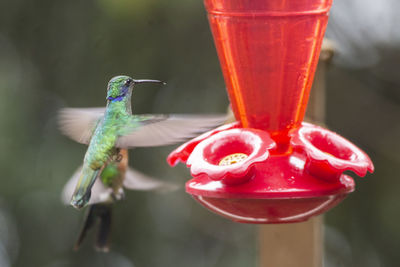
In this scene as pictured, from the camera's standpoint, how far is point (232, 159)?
2113 millimetres

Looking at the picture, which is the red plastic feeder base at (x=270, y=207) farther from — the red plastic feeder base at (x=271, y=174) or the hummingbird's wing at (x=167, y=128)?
the hummingbird's wing at (x=167, y=128)

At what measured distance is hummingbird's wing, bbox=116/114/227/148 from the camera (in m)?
1.95

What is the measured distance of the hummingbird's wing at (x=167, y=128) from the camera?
1.95 m

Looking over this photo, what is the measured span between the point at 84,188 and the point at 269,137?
2.55 ft

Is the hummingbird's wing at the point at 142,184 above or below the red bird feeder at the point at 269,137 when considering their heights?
below

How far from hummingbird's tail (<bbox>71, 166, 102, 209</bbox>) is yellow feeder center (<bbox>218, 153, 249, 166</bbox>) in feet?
1.85

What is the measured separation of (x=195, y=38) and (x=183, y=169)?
118 centimetres

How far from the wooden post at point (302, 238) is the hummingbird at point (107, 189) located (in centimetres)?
61

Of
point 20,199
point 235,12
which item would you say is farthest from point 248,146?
point 20,199

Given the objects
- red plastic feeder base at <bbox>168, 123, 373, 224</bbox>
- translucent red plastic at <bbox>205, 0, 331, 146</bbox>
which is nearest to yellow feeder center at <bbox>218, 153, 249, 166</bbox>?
red plastic feeder base at <bbox>168, 123, 373, 224</bbox>

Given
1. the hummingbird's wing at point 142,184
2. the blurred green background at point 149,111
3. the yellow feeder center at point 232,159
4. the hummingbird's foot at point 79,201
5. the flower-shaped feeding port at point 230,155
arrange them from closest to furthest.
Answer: the flower-shaped feeding port at point 230,155 → the yellow feeder center at point 232,159 → the hummingbird's foot at point 79,201 → the hummingbird's wing at point 142,184 → the blurred green background at point 149,111

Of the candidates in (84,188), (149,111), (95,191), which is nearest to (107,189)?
(95,191)

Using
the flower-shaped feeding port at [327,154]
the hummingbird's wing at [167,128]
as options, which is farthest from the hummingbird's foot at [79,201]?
the flower-shaped feeding port at [327,154]

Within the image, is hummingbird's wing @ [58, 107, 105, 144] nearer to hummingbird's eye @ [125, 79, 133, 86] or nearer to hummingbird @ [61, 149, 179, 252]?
hummingbird @ [61, 149, 179, 252]
